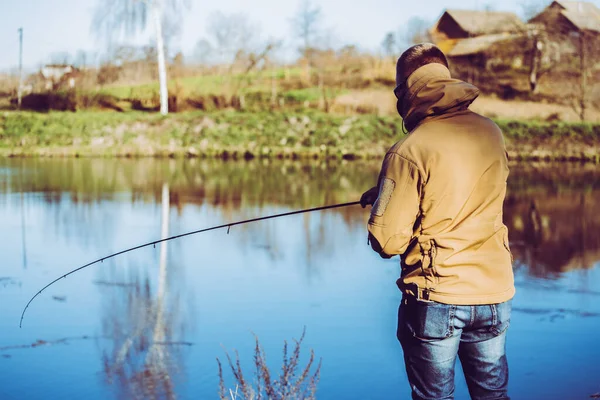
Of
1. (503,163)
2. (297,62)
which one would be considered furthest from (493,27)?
(503,163)

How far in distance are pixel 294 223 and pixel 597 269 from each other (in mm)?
4680

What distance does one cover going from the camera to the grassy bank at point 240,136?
23.8m

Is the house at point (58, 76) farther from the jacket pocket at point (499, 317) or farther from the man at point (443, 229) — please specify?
the jacket pocket at point (499, 317)

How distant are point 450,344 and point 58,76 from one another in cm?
3141

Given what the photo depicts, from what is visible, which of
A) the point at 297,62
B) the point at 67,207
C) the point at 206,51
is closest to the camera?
the point at 67,207

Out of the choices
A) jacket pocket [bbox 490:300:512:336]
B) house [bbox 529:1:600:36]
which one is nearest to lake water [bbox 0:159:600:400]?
jacket pocket [bbox 490:300:512:336]

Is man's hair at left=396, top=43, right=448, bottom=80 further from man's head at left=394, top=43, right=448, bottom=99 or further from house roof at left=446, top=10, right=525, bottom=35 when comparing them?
house roof at left=446, top=10, right=525, bottom=35

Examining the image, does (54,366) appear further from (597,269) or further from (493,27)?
(493,27)

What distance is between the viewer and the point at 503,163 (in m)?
2.94

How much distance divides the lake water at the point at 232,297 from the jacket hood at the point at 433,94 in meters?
2.52

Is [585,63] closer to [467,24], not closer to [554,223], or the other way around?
[467,24]

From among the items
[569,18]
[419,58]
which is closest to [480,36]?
[569,18]

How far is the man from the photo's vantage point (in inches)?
110

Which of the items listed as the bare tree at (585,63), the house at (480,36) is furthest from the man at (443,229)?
the house at (480,36)
